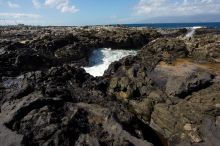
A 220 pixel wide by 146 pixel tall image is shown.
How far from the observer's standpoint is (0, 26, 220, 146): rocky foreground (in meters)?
16.2

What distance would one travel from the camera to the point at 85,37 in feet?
167

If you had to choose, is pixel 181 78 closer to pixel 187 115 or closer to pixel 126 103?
pixel 187 115

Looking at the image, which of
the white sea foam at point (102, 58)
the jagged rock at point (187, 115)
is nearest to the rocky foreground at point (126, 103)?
the jagged rock at point (187, 115)

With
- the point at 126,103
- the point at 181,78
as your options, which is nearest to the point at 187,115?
the point at 181,78

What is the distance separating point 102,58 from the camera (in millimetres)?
45219

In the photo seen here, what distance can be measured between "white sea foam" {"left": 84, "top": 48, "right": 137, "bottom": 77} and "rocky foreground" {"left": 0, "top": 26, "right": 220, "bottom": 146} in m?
9.70

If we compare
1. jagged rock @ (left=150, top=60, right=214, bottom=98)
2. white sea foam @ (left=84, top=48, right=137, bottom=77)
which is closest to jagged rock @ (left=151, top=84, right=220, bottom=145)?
jagged rock @ (left=150, top=60, right=214, bottom=98)

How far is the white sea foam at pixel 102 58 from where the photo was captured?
133 ft

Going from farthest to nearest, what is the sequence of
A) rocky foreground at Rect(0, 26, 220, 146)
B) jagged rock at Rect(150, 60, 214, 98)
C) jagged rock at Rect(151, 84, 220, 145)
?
1. jagged rock at Rect(150, 60, 214, 98)
2. jagged rock at Rect(151, 84, 220, 145)
3. rocky foreground at Rect(0, 26, 220, 146)

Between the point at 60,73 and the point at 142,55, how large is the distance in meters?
7.97

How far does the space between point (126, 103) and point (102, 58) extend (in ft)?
71.5

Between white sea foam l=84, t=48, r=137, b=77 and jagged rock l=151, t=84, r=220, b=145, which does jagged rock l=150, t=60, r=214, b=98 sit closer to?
jagged rock l=151, t=84, r=220, b=145

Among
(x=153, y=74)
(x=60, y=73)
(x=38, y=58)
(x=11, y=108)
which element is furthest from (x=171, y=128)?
(x=38, y=58)

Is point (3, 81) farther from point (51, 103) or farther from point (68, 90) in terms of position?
point (51, 103)
